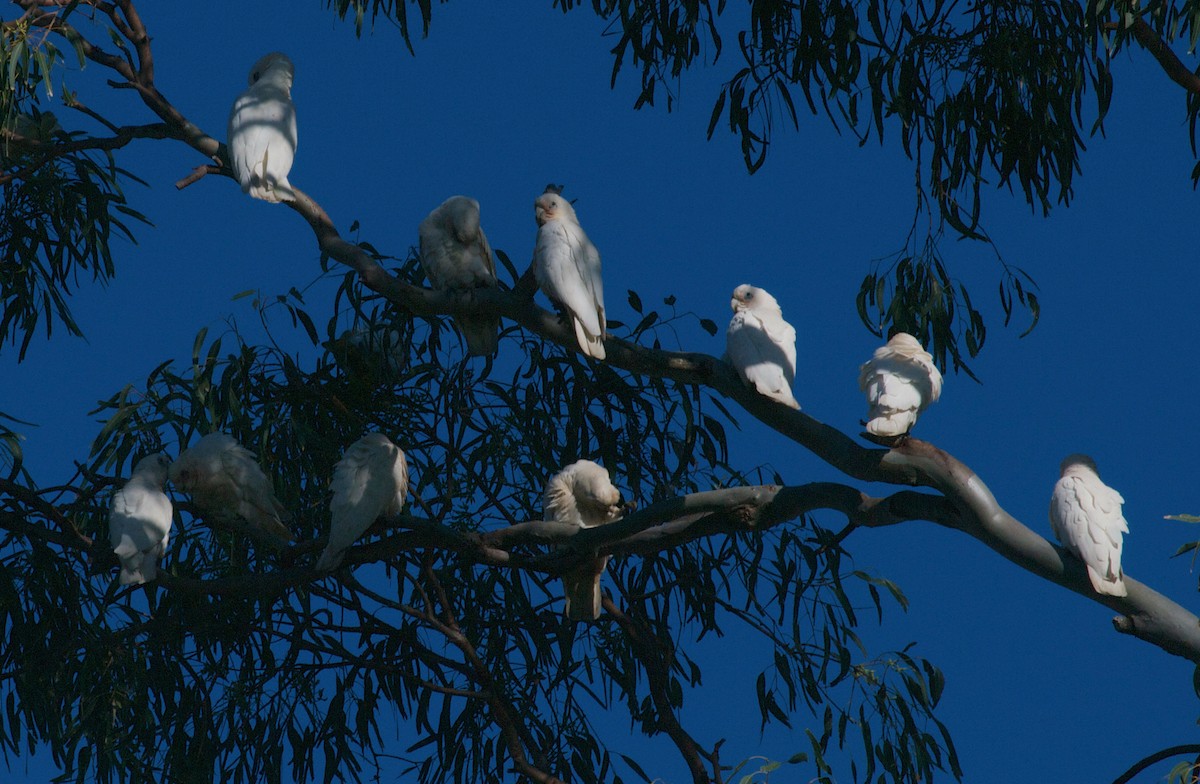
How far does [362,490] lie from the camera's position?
3.24 meters

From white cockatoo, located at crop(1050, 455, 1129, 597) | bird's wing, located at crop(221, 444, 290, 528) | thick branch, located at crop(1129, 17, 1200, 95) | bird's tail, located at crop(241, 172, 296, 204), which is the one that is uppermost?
bird's tail, located at crop(241, 172, 296, 204)

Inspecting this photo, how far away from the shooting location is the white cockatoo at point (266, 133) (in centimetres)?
349

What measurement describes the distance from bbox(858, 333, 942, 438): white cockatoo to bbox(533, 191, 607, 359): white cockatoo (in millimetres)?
541

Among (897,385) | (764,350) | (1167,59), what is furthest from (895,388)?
(1167,59)

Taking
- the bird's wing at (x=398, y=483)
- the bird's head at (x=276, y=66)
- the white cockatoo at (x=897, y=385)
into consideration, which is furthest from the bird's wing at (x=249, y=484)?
the white cockatoo at (x=897, y=385)

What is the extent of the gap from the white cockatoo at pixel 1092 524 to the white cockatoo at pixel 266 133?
5.97ft

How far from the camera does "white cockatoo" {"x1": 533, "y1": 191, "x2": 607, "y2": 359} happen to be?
3020mm

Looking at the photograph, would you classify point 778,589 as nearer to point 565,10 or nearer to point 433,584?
point 433,584

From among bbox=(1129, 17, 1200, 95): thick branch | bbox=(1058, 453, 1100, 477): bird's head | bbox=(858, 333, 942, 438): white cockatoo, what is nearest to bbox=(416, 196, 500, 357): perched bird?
bbox=(858, 333, 942, 438): white cockatoo

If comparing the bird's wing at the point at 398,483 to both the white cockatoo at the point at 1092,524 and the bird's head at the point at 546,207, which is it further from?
the white cockatoo at the point at 1092,524

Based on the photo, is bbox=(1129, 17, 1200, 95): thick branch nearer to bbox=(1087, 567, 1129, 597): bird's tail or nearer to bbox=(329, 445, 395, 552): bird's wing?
bbox=(1087, 567, 1129, 597): bird's tail

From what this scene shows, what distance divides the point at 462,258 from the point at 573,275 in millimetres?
441

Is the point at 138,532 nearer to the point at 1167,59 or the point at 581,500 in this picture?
the point at 581,500

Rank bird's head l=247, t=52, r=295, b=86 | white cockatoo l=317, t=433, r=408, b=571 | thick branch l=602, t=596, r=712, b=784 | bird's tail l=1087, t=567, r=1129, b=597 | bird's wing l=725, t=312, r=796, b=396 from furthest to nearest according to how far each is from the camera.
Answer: bird's head l=247, t=52, r=295, b=86 < thick branch l=602, t=596, r=712, b=784 < white cockatoo l=317, t=433, r=408, b=571 < bird's wing l=725, t=312, r=796, b=396 < bird's tail l=1087, t=567, r=1129, b=597
